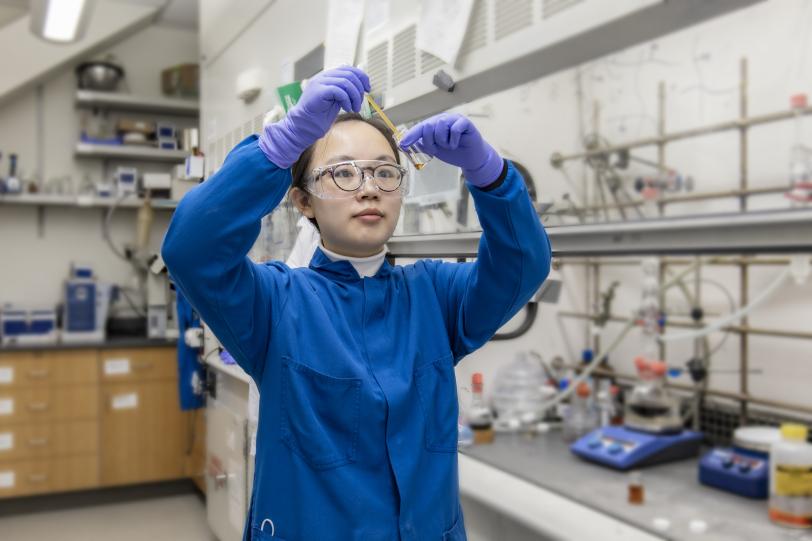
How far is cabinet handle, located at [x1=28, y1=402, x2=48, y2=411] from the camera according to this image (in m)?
3.35

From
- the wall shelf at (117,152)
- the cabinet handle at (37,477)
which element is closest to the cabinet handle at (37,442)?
the cabinet handle at (37,477)

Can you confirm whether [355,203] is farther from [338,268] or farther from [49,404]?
[49,404]

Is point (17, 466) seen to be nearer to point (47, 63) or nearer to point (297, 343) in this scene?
point (47, 63)

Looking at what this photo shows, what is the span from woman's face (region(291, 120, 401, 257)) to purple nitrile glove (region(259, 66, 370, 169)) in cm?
11

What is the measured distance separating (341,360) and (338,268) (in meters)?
0.15

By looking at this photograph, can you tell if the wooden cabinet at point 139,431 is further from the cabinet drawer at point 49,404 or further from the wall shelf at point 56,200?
the wall shelf at point 56,200

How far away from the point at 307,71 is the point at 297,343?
892 millimetres

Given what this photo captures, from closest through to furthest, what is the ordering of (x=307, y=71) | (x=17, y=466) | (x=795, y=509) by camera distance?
(x=795, y=509) < (x=307, y=71) < (x=17, y=466)

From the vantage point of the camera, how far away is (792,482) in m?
1.39

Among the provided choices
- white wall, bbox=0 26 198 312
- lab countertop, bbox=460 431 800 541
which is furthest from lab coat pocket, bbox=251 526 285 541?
white wall, bbox=0 26 198 312

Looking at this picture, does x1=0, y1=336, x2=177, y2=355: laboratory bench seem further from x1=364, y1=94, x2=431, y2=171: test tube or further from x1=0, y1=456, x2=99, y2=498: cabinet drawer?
x1=364, y1=94, x2=431, y2=171: test tube

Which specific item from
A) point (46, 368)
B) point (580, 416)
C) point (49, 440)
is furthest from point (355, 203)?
point (49, 440)

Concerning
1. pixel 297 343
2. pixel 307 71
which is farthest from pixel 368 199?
pixel 307 71

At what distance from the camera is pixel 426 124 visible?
817 millimetres
